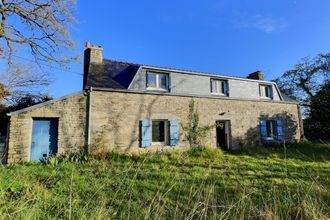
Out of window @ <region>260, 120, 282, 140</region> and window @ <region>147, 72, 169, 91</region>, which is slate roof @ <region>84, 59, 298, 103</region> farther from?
window @ <region>260, 120, 282, 140</region>

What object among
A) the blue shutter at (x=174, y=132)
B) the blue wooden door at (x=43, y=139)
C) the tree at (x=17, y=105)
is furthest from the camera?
the tree at (x=17, y=105)

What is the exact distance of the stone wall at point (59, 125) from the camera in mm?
9727

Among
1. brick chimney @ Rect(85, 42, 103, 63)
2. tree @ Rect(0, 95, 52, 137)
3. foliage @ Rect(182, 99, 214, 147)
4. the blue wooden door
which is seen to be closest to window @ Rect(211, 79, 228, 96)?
foliage @ Rect(182, 99, 214, 147)

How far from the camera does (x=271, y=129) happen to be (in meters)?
16.7

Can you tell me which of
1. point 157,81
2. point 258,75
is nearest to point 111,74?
point 157,81

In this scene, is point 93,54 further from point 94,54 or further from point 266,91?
point 266,91

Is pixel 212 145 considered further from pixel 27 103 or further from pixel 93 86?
pixel 27 103

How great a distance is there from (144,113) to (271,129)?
31.9 feet

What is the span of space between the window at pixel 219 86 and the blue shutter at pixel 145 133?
5198mm

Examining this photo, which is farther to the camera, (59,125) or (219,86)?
(219,86)

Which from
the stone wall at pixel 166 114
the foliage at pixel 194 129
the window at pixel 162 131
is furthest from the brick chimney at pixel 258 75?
the window at pixel 162 131

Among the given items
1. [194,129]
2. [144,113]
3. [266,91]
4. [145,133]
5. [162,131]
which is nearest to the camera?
[145,133]

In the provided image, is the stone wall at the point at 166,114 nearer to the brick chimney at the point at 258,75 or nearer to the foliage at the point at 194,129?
the foliage at the point at 194,129

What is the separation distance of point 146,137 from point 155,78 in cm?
350
